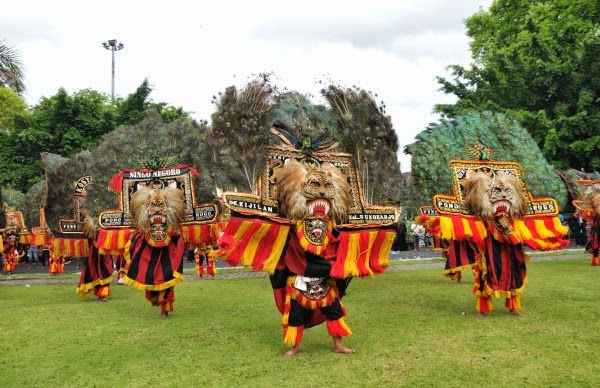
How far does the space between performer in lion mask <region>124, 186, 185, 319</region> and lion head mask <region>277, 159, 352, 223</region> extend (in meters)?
2.92

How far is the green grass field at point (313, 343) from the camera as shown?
479 centimetres

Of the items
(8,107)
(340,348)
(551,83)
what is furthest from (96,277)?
(8,107)

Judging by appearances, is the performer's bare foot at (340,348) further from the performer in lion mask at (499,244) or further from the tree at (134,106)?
the tree at (134,106)

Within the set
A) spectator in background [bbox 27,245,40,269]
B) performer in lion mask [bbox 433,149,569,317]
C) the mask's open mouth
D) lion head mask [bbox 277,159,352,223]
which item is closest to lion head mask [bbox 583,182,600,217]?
performer in lion mask [bbox 433,149,569,317]

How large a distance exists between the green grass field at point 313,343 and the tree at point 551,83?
1047cm

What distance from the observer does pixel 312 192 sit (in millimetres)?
5379

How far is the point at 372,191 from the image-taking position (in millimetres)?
7688

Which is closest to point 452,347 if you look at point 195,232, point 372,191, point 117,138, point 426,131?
point 372,191

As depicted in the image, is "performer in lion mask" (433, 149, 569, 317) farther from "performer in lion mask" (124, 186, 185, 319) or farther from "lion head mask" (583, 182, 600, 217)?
"lion head mask" (583, 182, 600, 217)

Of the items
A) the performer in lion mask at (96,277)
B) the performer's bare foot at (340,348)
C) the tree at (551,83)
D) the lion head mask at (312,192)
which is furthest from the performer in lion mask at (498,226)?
the tree at (551,83)

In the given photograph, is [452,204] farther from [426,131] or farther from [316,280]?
[426,131]

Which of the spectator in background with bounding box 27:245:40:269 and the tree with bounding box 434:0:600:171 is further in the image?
the spectator in background with bounding box 27:245:40:269

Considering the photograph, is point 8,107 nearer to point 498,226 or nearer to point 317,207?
point 317,207

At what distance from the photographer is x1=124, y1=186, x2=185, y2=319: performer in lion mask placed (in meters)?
7.71
